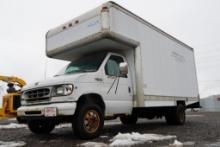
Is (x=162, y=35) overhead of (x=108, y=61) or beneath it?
overhead

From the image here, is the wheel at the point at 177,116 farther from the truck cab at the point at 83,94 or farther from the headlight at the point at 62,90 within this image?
the headlight at the point at 62,90

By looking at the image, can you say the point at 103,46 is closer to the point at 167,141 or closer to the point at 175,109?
the point at 167,141

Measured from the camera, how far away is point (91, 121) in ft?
23.1

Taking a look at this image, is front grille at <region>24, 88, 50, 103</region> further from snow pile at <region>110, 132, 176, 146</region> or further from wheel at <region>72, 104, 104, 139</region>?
snow pile at <region>110, 132, 176, 146</region>

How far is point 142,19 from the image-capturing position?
946 cm

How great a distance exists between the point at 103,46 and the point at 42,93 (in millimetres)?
2320

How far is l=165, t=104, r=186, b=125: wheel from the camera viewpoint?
1103 centimetres

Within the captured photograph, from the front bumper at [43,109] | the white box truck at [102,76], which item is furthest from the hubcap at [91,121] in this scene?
the front bumper at [43,109]

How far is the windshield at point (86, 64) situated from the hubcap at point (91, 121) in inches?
47.5

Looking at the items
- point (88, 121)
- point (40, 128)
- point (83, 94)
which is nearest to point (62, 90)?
point (83, 94)

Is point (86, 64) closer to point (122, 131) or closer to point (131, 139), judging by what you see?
point (131, 139)

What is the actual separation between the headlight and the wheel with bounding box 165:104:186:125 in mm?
5567

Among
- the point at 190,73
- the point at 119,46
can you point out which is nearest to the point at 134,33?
the point at 119,46

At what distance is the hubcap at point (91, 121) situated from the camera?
22.6ft
